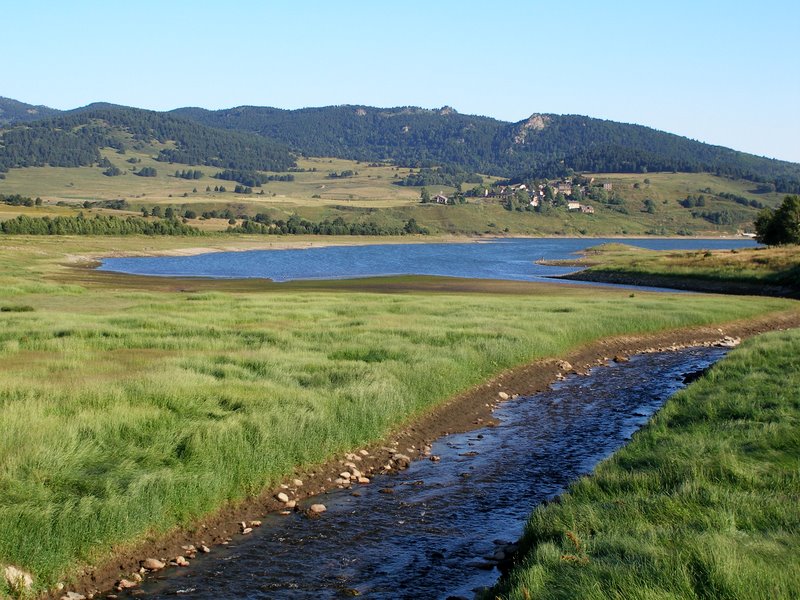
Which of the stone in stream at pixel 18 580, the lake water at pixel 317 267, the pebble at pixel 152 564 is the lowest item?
the lake water at pixel 317 267

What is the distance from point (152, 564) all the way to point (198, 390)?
7297mm

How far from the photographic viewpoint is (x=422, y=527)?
15.2 metres

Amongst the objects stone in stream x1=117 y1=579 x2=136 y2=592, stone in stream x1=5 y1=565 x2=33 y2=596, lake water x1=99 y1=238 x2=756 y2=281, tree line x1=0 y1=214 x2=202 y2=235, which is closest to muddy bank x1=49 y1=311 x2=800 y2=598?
stone in stream x1=117 y1=579 x2=136 y2=592

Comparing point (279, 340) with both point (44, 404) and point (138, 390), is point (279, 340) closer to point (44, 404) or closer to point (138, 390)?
point (138, 390)

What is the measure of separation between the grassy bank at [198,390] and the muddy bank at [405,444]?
0.29 metres

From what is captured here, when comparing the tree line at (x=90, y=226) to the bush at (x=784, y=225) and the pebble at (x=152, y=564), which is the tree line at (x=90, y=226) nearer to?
the bush at (x=784, y=225)

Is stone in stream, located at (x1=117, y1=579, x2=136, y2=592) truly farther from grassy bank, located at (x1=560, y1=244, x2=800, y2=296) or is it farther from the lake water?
the lake water

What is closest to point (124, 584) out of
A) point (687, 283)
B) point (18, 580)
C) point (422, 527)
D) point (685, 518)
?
point (18, 580)

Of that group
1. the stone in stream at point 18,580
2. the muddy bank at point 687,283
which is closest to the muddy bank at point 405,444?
the stone in stream at point 18,580

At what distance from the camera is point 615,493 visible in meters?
14.4

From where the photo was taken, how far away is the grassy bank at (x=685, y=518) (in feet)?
31.4

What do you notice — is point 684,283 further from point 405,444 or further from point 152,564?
point 152,564

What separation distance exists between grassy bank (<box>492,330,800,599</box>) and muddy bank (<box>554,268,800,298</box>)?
55276mm

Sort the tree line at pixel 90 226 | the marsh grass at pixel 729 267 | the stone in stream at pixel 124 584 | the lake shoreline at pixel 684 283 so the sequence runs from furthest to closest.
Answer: the tree line at pixel 90 226 → the marsh grass at pixel 729 267 → the lake shoreline at pixel 684 283 → the stone in stream at pixel 124 584
